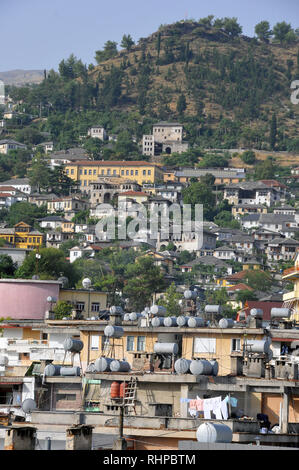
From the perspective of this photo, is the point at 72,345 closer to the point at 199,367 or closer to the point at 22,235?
the point at 199,367

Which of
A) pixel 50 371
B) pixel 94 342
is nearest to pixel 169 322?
pixel 94 342

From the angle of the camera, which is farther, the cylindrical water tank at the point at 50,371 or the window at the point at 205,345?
the window at the point at 205,345

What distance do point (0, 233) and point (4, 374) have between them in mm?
115536

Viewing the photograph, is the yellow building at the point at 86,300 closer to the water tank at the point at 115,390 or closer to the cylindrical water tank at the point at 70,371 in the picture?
the cylindrical water tank at the point at 70,371

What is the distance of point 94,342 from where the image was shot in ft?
123

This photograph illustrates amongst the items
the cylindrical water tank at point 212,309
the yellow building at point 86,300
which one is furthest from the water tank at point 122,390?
the yellow building at point 86,300

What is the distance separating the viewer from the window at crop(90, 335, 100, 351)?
123 ft

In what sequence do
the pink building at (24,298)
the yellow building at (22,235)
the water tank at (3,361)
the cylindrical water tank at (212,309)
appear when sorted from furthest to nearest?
the yellow building at (22,235)
the pink building at (24,298)
the cylindrical water tank at (212,309)
the water tank at (3,361)

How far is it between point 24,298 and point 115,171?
13198 centimetres

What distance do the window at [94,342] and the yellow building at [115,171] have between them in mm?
148462

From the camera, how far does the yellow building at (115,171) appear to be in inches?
7347

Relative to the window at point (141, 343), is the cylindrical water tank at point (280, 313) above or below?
above

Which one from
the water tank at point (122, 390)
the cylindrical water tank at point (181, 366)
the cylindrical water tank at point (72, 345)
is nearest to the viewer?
the cylindrical water tank at point (181, 366)
